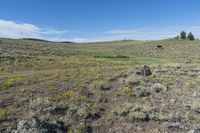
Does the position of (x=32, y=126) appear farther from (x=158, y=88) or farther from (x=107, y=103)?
(x=158, y=88)

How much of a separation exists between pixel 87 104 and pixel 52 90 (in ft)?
A: 10.7

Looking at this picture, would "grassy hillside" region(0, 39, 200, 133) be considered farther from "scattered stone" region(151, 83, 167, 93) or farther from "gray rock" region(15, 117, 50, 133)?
"gray rock" region(15, 117, 50, 133)

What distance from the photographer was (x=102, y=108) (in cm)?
1427

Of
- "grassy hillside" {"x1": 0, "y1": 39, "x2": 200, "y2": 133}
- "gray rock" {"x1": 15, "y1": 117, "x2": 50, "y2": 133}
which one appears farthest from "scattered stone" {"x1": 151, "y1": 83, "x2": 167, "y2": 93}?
"gray rock" {"x1": 15, "y1": 117, "x2": 50, "y2": 133}

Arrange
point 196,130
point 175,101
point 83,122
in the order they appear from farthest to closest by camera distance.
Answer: point 175,101, point 83,122, point 196,130

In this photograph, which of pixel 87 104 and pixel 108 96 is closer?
pixel 87 104

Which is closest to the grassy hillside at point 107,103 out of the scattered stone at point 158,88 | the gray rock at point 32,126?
the scattered stone at point 158,88

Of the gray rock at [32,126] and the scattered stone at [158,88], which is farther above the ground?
the scattered stone at [158,88]

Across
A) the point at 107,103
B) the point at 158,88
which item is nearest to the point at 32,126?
the point at 107,103

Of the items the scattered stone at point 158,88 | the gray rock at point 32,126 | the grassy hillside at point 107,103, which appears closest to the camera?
the gray rock at point 32,126

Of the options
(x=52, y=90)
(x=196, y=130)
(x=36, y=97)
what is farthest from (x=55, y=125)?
(x=196, y=130)

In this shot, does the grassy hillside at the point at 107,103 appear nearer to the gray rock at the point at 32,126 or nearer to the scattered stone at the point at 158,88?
the scattered stone at the point at 158,88

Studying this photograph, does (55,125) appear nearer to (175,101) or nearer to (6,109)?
(6,109)

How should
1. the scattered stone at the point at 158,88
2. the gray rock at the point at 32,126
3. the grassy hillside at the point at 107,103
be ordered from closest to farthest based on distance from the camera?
the gray rock at the point at 32,126 → the grassy hillside at the point at 107,103 → the scattered stone at the point at 158,88
